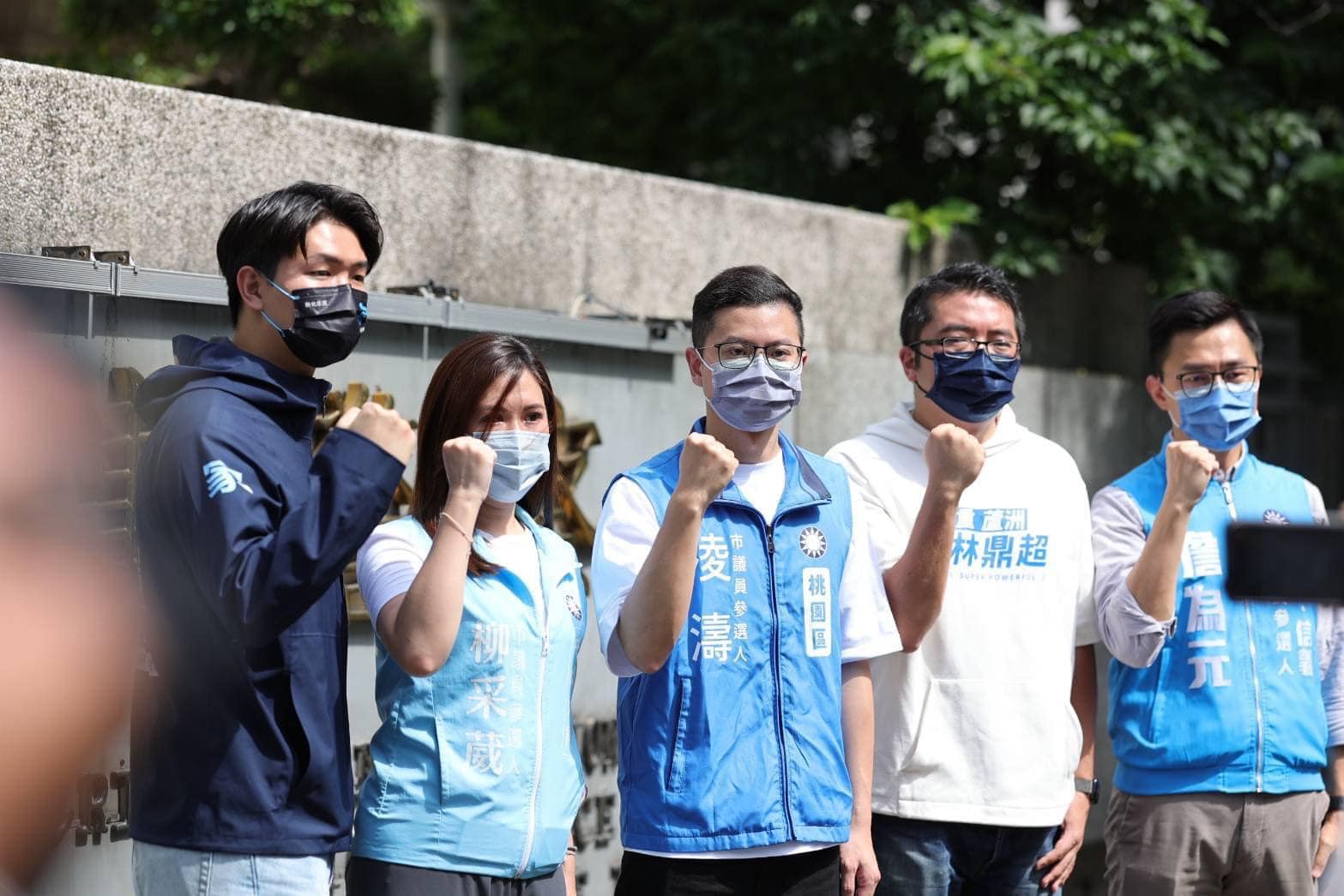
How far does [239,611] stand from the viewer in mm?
2469

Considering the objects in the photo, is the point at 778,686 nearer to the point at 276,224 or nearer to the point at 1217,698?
the point at 276,224

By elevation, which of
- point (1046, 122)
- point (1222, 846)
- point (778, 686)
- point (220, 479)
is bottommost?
point (1222, 846)

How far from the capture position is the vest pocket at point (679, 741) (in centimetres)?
302

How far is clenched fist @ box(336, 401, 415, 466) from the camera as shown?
8.49ft

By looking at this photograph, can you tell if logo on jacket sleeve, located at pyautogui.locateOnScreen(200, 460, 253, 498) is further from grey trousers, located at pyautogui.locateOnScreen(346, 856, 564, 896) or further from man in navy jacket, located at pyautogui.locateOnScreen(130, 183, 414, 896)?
grey trousers, located at pyautogui.locateOnScreen(346, 856, 564, 896)

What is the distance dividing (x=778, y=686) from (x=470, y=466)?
2.47ft

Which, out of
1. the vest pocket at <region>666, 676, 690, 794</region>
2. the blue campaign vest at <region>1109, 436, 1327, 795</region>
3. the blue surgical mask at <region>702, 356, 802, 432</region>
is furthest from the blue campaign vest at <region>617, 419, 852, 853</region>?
the blue campaign vest at <region>1109, 436, 1327, 795</region>

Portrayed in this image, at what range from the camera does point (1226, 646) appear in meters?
3.93

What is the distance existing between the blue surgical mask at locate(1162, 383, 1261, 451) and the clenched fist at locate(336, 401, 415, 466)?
2287mm

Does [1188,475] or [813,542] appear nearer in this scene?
[813,542]

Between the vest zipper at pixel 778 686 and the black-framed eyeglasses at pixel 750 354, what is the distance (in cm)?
31

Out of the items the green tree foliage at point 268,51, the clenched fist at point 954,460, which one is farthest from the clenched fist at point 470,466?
the green tree foliage at point 268,51

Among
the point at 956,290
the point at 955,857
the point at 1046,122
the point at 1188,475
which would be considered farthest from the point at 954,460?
the point at 1046,122

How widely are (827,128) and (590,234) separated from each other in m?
2.87
